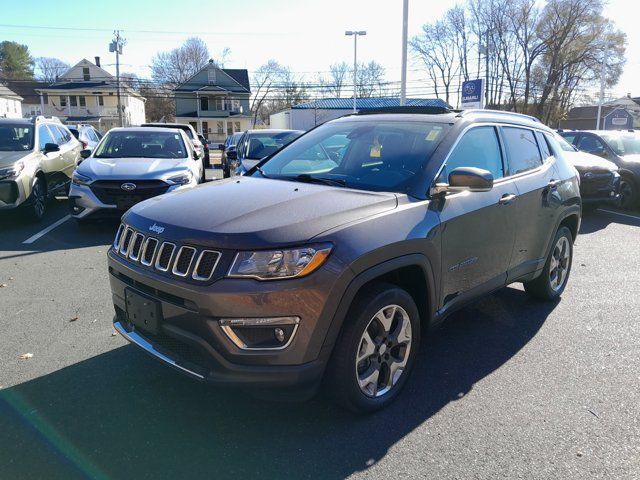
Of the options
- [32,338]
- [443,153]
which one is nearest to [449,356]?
[443,153]

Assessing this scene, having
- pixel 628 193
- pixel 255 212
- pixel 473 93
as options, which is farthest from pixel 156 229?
pixel 473 93

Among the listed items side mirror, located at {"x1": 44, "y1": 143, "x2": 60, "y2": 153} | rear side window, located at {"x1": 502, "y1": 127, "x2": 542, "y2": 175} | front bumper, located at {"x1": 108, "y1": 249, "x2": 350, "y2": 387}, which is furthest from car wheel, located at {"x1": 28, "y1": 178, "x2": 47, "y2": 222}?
rear side window, located at {"x1": 502, "y1": 127, "x2": 542, "y2": 175}

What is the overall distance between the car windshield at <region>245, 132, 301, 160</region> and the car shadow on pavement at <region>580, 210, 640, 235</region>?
19.3 ft

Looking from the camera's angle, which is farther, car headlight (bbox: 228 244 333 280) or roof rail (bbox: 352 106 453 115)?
roof rail (bbox: 352 106 453 115)

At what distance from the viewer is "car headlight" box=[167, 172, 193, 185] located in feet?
25.8

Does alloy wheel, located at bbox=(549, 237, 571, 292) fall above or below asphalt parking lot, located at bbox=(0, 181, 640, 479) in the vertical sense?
above

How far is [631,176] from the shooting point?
38.0 ft

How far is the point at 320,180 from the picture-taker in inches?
144

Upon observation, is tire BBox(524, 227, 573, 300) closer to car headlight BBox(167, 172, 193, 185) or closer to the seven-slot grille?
the seven-slot grille

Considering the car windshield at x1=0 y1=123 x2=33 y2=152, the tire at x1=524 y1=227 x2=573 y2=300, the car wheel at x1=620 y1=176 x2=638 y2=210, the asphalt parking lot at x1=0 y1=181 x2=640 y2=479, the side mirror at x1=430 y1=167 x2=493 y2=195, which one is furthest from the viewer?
the car wheel at x1=620 y1=176 x2=638 y2=210

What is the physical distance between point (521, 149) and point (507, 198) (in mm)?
776

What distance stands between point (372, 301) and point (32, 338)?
2.93 metres

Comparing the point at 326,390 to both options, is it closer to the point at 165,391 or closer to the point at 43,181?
the point at 165,391

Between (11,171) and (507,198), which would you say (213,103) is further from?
(507,198)
